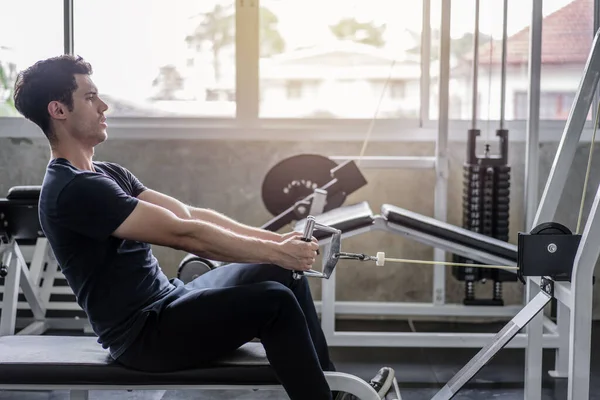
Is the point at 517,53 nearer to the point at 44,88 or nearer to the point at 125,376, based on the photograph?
the point at 44,88

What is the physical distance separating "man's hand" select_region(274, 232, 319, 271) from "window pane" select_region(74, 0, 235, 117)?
2146 millimetres

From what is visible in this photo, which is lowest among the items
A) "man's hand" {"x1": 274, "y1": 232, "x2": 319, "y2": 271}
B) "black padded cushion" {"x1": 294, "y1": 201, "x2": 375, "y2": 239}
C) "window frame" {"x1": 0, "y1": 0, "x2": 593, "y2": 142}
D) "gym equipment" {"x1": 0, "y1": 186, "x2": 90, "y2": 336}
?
"gym equipment" {"x1": 0, "y1": 186, "x2": 90, "y2": 336}

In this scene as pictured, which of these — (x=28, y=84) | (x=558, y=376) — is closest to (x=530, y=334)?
(x=558, y=376)

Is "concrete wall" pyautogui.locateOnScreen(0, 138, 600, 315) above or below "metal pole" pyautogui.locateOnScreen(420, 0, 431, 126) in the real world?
below

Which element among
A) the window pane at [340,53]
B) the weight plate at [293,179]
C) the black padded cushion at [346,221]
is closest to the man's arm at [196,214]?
the black padded cushion at [346,221]

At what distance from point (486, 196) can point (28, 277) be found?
1.99m

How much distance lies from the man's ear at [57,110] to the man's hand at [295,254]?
0.63 metres

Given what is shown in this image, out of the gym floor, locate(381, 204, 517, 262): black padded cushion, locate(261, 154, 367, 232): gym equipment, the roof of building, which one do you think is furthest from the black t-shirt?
the roof of building

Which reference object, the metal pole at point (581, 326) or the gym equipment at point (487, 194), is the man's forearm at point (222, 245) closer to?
the metal pole at point (581, 326)

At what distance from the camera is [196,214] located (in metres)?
2.36

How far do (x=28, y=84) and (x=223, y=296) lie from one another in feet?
2.34

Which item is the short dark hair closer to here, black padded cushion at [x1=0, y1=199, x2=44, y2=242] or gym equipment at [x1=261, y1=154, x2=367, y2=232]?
black padded cushion at [x1=0, y1=199, x2=44, y2=242]

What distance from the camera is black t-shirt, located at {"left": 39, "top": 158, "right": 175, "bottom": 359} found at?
1795 millimetres

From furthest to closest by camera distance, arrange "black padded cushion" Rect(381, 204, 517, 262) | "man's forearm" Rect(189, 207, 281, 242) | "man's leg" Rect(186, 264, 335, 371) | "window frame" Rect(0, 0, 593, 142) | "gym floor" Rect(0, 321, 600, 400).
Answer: "window frame" Rect(0, 0, 593, 142) → "black padded cushion" Rect(381, 204, 517, 262) → "gym floor" Rect(0, 321, 600, 400) → "man's forearm" Rect(189, 207, 281, 242) → "man's leg" Rect(186, 264, 335, 371)
